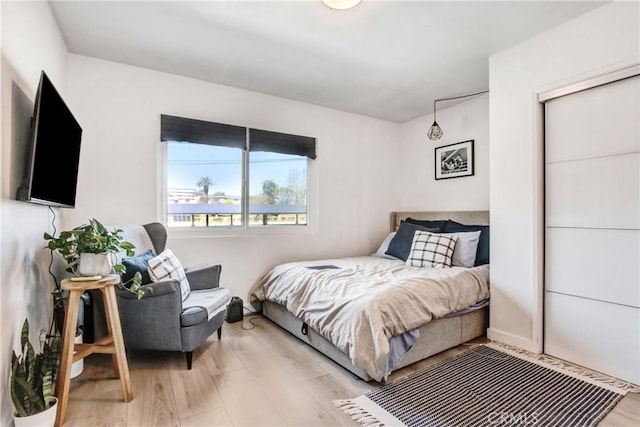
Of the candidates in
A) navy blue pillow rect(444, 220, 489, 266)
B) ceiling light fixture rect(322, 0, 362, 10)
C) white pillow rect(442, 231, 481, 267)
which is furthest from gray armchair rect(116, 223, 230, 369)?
navy blue pillow rect(444, 220, 489, 266)

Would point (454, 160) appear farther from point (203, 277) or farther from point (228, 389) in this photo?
point (228, 389)

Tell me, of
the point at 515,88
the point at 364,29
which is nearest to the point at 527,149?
the point at 515,88

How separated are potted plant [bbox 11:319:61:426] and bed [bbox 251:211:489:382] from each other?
151 cm

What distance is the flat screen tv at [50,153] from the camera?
1478 millimetres

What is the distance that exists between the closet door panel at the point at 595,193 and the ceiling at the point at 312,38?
103cm

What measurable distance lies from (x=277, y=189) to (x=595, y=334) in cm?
303

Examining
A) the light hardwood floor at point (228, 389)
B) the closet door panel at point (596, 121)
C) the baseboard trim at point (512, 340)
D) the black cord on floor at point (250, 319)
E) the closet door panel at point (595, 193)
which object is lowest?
the black cord on floor at point (250, 319)

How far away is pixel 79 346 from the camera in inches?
74.9

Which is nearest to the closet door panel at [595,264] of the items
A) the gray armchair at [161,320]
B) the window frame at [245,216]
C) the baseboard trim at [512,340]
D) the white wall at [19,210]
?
the baseboard trim at [512,340]

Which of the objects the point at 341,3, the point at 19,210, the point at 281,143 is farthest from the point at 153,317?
the point at 341,3

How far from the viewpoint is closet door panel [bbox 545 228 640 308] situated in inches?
79.8

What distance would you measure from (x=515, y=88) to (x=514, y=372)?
2.12 metres

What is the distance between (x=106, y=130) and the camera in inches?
110

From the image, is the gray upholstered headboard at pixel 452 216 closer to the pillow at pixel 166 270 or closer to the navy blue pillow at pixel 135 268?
the pillow at pixel 166 270
